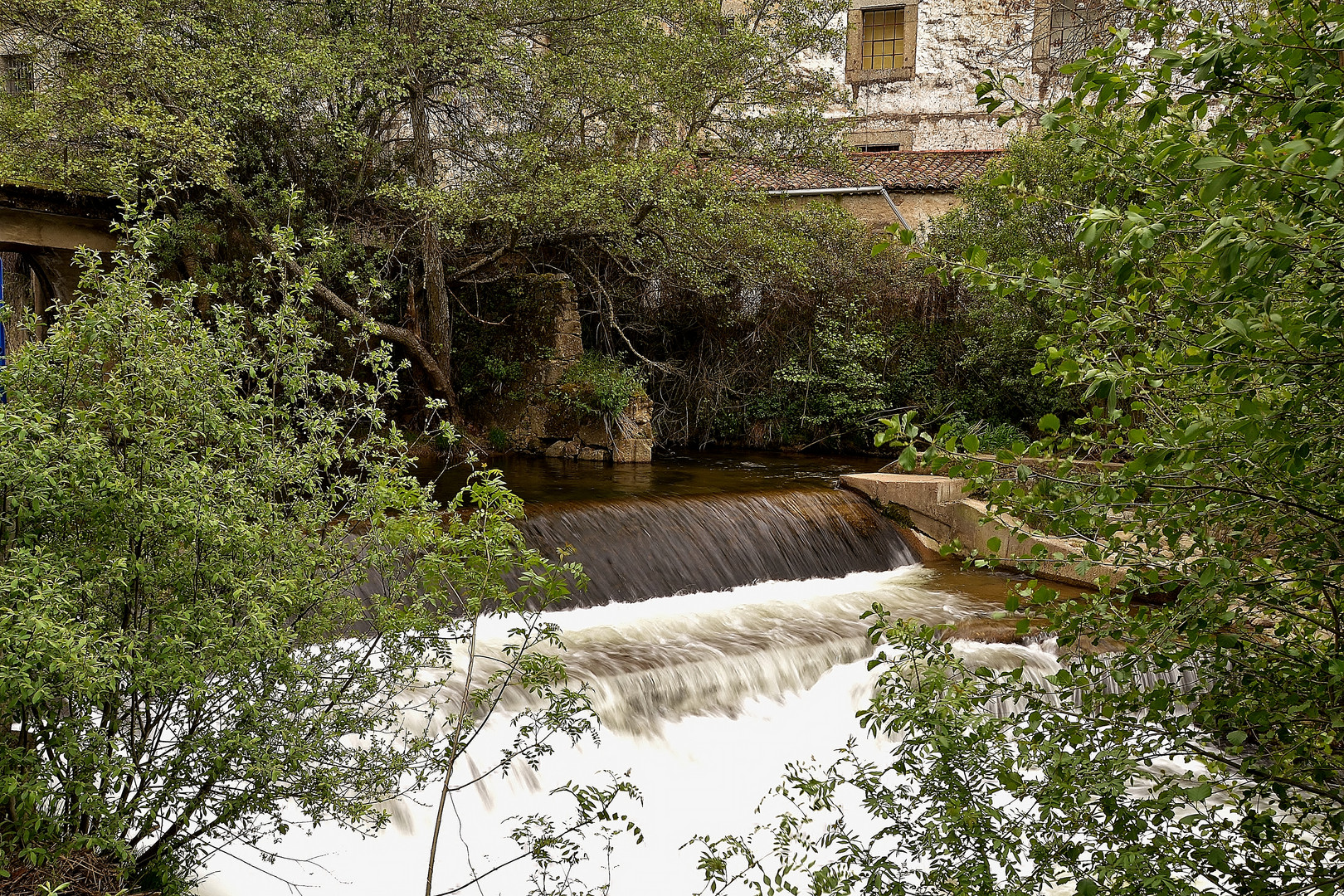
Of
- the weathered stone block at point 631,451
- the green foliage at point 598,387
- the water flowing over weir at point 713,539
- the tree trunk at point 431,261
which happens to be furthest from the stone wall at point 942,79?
the water flowing over weir at point 713,539

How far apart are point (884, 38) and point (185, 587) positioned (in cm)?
2309

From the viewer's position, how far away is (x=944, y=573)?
10.7 metres

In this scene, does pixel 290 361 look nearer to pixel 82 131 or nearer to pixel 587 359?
pixel 82 131

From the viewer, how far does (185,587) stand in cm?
360

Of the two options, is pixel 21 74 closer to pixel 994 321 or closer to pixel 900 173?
pixel 994 321

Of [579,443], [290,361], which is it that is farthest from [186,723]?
[579,443]

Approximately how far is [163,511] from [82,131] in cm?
916

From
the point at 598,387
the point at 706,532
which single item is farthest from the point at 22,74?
the point at 706,532

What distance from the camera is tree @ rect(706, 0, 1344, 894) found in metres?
1.92

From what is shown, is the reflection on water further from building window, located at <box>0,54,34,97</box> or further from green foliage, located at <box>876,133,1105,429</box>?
building window, located at <box>0,54,34,97</box>

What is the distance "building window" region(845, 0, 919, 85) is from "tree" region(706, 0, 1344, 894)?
72.0ft

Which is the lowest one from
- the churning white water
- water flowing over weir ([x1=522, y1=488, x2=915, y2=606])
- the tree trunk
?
the churning white water

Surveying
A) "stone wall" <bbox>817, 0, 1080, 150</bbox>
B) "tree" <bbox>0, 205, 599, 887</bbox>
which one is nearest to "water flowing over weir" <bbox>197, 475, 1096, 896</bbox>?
"tree" <bbox>0, 205, 599, 887</bbox>

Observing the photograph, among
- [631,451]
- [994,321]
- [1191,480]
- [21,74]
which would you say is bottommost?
[631,451]
